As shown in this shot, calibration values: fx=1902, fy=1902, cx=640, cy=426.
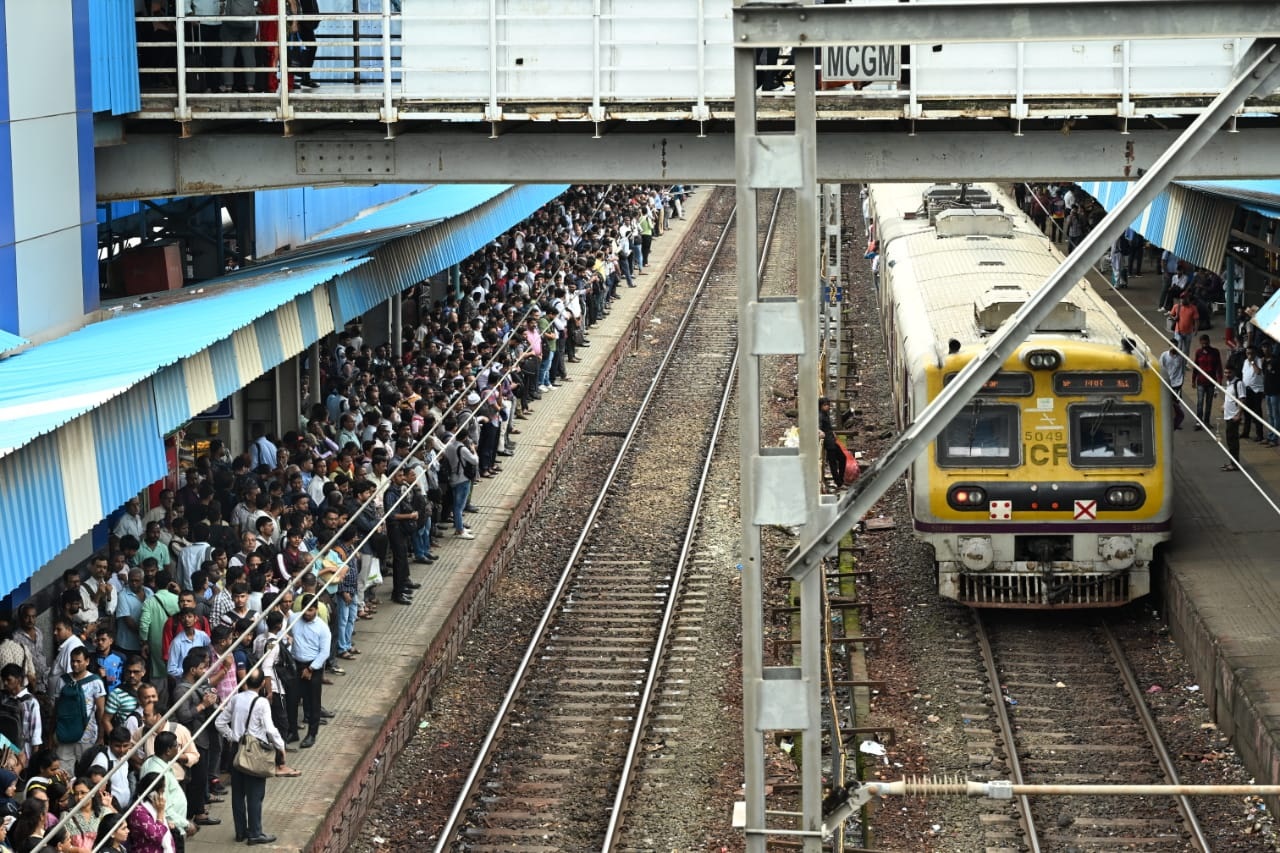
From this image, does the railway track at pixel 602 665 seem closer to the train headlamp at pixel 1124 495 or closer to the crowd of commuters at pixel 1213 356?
the train headlamp at pixel 1124 495

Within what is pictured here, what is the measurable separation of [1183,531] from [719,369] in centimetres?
1116

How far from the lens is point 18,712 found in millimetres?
10477

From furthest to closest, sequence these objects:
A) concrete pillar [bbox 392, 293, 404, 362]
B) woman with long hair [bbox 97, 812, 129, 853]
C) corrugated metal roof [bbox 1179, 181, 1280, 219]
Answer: concrete pillar [bbox 392, 293, 404, 362] < corrugated metal roof [bbox 1179, 181, 1280, 219] < woman with long hair [bbox 97, 812, 129, 853]

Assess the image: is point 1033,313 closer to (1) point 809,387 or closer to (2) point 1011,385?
(1) point 809,387

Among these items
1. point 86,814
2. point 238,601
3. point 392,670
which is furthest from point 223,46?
point 86,814

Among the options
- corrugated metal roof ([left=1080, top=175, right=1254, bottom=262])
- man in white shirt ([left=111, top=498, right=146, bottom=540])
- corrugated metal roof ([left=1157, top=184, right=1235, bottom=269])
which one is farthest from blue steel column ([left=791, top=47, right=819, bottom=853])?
corrugated metal roof ([left=1157, top=184, right=1235, bottom=269])

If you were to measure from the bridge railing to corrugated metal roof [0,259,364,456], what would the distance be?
158 cm

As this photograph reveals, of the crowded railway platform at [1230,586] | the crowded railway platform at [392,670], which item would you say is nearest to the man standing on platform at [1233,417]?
the crowded railway platform at [1230,586]

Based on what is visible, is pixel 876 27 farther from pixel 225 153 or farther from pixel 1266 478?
pixel 1266 478

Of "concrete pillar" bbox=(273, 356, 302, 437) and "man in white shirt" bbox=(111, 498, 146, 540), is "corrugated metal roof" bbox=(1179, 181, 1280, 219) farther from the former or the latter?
"man in white shirt" bbox=(111, 498, 146, 540)

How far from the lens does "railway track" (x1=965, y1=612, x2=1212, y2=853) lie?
12047mm

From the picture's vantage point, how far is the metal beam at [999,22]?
21.9ft

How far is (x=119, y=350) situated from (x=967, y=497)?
670cm

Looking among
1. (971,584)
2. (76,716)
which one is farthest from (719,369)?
(76,716)
